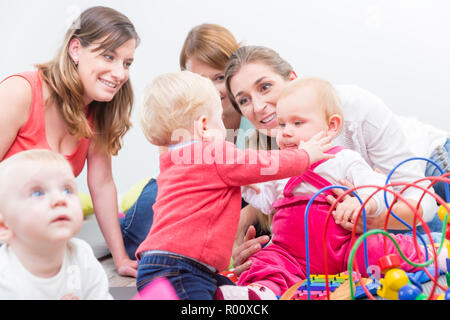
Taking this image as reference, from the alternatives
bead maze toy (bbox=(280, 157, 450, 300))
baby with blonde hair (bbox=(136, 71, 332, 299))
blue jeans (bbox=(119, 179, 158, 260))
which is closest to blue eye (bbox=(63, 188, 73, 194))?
baby with blonde hair (bbox=(136, 71, 332, 299))

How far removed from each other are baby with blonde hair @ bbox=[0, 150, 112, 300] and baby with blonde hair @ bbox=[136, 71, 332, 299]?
205mm

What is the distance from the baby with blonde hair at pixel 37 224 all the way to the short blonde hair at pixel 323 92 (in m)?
0.52

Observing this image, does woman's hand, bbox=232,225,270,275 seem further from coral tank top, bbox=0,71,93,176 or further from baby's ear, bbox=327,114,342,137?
coral tank top, bbox=0,71,93,176

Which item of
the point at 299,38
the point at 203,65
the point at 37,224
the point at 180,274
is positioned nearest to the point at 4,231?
the point at 37,224

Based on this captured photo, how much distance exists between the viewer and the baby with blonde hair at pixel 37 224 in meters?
0.60

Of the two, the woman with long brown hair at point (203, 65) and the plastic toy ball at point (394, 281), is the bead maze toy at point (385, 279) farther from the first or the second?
Answer: the woman with long brown hair at point (203, 65)

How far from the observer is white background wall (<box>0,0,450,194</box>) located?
119 centimetres

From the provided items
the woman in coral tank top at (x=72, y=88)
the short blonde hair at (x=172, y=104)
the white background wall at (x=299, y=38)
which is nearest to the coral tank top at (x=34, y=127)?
the woman in coral tank top at (x=72, y=88)

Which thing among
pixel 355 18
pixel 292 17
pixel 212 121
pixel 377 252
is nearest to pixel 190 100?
pixel 212 121

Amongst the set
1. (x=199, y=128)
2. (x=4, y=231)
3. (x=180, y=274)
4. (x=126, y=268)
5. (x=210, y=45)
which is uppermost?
(x=210, y=45)

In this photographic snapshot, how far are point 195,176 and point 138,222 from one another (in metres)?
0.63

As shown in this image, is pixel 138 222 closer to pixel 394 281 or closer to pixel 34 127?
pixel 34 127

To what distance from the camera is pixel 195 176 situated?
2.74ft
